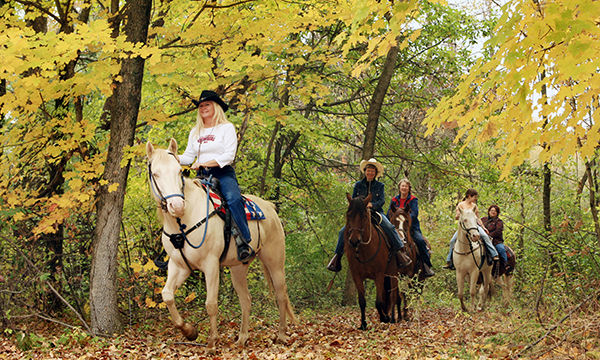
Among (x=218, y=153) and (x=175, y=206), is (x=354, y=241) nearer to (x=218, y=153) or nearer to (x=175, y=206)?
(x=218, y=153)

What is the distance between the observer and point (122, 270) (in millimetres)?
9555

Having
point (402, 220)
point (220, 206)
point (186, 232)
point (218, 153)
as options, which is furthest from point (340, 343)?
point (402, 220)

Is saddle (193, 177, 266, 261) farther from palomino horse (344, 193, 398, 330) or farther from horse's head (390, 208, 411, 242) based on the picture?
horse's head (390, 208, 411, 242)

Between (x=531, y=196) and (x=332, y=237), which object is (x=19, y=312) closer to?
(x=332, y=237)

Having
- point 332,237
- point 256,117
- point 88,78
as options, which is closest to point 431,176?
point 332,237

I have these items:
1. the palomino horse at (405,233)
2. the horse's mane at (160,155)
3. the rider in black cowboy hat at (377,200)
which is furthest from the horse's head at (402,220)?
the horse's mane at (160,155)

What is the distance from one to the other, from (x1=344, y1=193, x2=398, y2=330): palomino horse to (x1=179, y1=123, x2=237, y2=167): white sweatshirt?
303 centimetres

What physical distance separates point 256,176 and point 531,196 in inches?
432

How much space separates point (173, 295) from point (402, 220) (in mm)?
5950

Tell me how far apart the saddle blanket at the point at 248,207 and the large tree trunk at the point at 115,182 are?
1.74 m

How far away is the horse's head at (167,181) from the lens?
6.15m

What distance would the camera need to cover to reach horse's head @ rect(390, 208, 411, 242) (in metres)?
11.2

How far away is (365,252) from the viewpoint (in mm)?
9883

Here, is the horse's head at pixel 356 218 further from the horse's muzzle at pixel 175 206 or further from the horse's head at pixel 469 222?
the horse's muzzle at pixel 175 206
